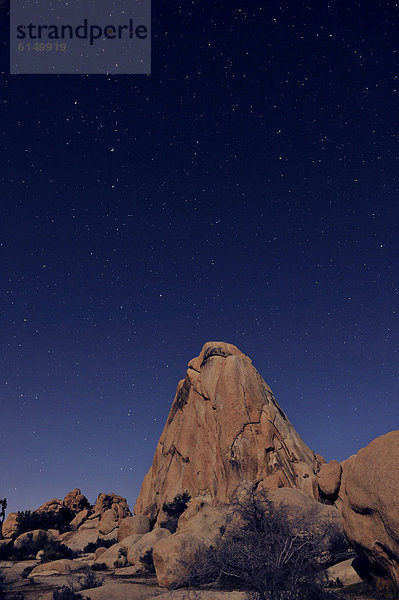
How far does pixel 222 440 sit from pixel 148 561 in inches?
1024

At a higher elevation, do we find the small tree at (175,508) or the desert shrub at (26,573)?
the desert shrub at (26,573)

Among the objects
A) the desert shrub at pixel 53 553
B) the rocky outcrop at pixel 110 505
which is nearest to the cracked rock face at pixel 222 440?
the rocky outcrop at pixel 110 505

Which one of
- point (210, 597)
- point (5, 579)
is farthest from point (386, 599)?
point (5, 579)

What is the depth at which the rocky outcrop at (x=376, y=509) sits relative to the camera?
9019mm

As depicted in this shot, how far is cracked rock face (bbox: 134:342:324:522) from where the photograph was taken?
4359 centimetres

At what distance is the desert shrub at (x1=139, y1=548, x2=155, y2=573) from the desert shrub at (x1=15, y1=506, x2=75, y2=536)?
31.3 m

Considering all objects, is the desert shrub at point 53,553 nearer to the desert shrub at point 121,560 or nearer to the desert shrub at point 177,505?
the desert shrub at point 121,560

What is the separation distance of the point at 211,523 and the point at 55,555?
16935 mm

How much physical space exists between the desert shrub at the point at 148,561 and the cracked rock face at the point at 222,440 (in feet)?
59.3

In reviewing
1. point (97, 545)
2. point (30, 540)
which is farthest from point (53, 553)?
point (97, 545)

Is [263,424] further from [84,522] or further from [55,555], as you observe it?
[84,522]

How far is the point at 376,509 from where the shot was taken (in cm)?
954

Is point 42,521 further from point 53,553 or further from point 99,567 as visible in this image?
point 99,567

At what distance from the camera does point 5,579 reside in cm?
1800
